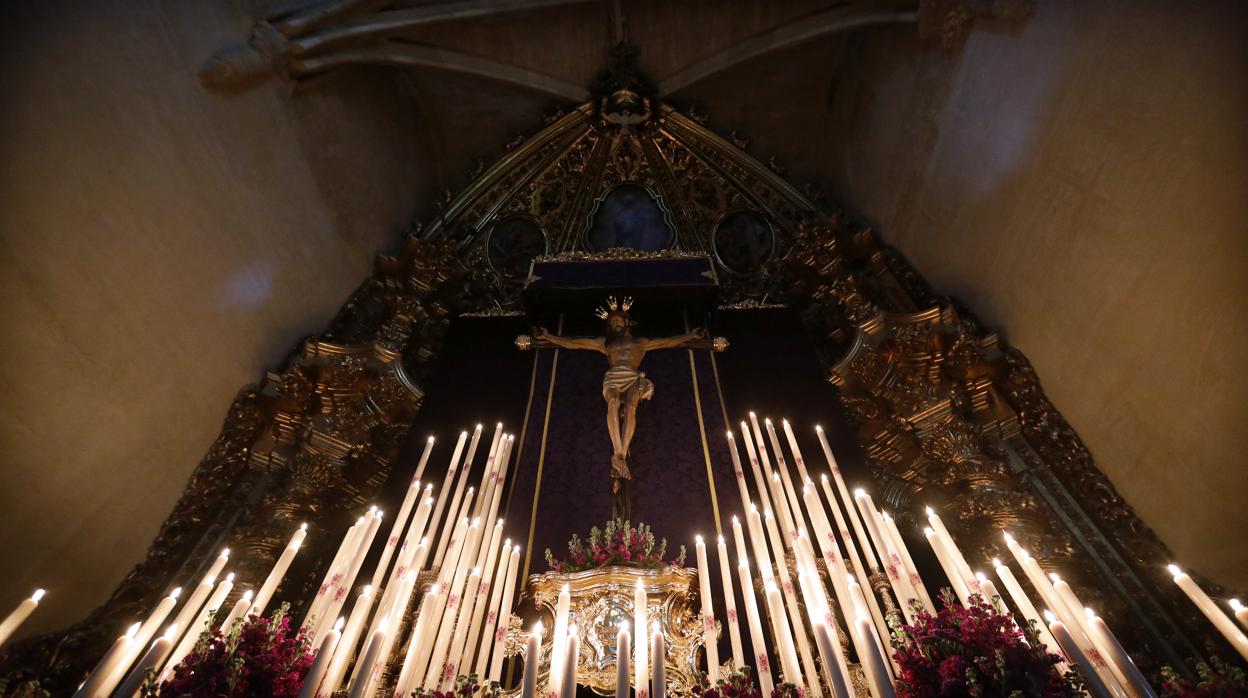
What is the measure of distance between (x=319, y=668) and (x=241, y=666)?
42 cm

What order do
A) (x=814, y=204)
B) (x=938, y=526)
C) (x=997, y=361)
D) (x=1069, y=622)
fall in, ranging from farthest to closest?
(x=814, y=204) → (x=997, y=361) → (x=938, y=526) → (x=1069, y=622)

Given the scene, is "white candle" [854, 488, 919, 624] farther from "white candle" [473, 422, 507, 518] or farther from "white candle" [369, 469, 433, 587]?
"white candle" [369, 469, 433, 587]

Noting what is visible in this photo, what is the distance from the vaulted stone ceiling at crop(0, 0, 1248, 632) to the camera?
3.66 meters

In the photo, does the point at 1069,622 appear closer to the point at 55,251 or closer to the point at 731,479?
the point at 731,479

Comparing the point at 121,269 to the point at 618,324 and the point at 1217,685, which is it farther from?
the point at 1217,685

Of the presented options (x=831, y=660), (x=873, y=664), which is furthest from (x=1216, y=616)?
(x=831, y=660)

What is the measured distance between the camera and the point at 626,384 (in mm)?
6008

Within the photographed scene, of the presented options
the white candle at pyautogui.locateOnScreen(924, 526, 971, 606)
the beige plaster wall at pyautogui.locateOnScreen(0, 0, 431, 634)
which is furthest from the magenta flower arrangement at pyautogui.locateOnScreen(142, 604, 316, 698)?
the white candle at pyautogui.locateOnScreen(924, 526, 971, 606)

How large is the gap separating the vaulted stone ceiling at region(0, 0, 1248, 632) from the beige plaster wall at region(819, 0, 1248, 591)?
2 centimetres

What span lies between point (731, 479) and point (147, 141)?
4995 mm

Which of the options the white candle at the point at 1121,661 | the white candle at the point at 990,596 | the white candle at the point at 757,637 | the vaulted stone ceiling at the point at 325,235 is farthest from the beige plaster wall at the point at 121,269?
the white candle at the point at 1121,661

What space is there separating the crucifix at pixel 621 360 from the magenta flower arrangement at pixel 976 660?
280 cm

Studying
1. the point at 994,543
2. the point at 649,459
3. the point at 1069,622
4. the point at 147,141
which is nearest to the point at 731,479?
the point at 649,459

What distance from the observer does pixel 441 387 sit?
22.1 feet
